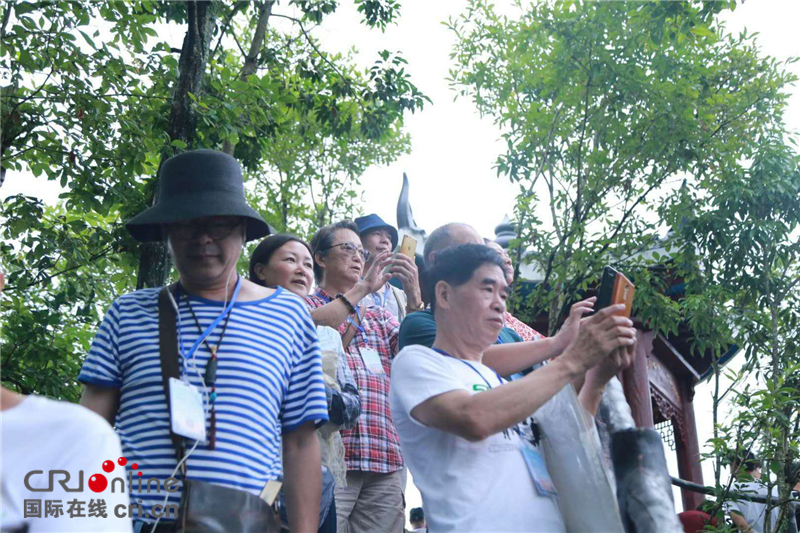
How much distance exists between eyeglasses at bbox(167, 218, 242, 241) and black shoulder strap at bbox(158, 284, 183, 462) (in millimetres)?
172

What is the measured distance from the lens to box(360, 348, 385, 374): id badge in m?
3.98

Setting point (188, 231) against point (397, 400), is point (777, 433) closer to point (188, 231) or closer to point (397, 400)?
point (397, 400)

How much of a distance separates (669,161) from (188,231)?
7075 millimetres

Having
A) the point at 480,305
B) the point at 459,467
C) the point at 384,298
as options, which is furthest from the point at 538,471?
the point at 384,298

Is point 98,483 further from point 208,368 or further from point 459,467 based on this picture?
point 459,467

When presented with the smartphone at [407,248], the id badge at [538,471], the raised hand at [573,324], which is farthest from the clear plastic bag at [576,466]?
the smartphone at [407,248]

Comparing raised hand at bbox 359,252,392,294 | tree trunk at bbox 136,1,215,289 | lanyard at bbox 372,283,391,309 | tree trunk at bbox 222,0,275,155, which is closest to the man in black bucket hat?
raised hand at bbox 359,252,392,294

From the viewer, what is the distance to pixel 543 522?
2.40 m

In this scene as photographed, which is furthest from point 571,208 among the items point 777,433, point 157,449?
point 157,449

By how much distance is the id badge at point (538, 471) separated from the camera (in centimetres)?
247

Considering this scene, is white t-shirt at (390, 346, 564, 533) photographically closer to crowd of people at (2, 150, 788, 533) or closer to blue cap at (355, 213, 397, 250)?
crowd of people at (2, 150, 788, 533)

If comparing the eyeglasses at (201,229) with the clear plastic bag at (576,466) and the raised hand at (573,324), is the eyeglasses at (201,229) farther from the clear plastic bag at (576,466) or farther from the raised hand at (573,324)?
the raised hand at (573,324)

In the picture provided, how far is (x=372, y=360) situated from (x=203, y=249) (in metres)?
1.72

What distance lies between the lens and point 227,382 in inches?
89.7
